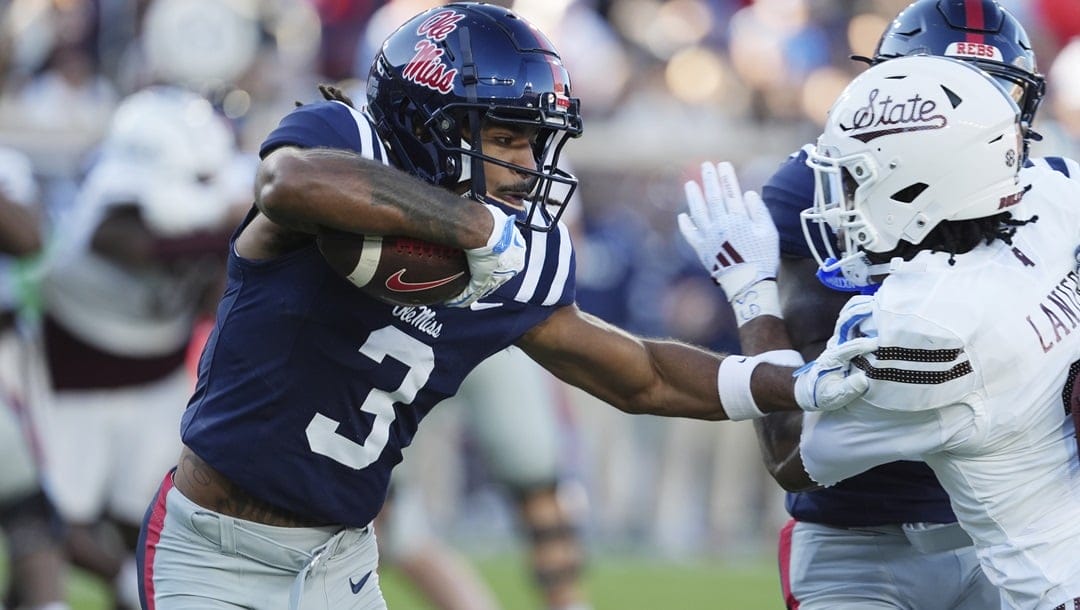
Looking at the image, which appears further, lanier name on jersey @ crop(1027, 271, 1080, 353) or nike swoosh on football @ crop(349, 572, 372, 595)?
nike swoosh on football @ crop(349, 572, 372, 595)

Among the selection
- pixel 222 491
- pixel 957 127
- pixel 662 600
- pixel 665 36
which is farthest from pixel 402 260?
pixel 665 36

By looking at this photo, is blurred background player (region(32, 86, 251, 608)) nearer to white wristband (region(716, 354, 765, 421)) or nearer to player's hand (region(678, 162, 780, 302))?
player's hand (region(678, 162, 780, 302))

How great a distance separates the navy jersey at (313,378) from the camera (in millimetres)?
3244

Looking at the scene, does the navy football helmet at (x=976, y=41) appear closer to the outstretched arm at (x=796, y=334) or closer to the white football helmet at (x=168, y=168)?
the outstretched arm at (x=796, y=334)

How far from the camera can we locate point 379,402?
10.9 ft

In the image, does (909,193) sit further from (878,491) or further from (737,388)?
(878,491)

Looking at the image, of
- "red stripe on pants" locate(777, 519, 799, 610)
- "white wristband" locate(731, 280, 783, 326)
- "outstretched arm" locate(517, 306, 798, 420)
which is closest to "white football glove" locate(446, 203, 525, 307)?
A: "outstretched arm" locate(517, 306, 798, 420)

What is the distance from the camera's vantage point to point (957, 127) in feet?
10.1

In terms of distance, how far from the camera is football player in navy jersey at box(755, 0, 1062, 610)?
359cm

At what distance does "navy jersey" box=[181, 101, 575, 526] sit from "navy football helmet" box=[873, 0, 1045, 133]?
1.23 m

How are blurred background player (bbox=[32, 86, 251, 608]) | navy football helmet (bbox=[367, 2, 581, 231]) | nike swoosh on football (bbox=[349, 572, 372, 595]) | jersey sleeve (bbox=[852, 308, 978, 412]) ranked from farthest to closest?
blurred background player (bbox=[32, 86, 251, 608]), nike swoosh on football (bbox=[349, 572, 372, 595]), navy football helmet (bbox=[367, 2, 581, 231]), jersey sleeve (bbox=[852, 308, 978, 412])

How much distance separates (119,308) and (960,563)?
4.01 meters

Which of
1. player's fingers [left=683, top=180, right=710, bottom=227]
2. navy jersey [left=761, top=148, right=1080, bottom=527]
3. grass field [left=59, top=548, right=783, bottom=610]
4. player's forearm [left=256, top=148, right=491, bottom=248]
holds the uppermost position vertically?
player's forearm [left=256, top=148, right=491, bottom=248]

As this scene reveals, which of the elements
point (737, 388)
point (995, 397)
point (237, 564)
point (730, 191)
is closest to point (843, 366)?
point (995, 397)
